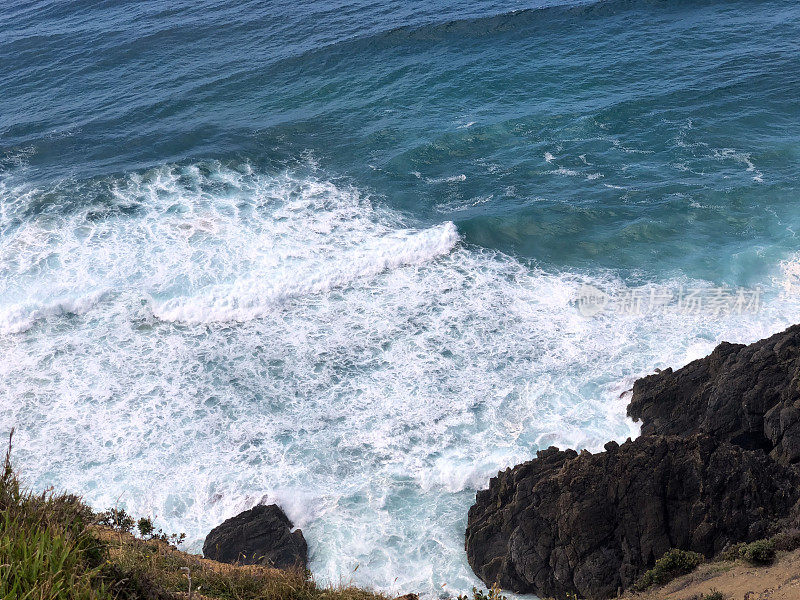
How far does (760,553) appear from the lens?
12539 mm

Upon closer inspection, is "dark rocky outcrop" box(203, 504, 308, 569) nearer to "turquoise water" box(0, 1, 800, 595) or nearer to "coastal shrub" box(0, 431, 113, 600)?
"turquoise water" box(0, 1, 800, 595)

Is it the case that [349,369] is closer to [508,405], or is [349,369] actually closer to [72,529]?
[508,405]

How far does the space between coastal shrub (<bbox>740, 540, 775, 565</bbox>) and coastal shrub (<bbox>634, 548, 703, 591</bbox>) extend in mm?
968

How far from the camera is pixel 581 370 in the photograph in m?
21.8

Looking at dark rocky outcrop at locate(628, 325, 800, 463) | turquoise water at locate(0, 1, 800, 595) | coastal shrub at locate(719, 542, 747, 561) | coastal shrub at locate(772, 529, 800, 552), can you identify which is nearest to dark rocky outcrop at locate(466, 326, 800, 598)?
dark rocky outcrop at locate(628, 325, 800, 463)

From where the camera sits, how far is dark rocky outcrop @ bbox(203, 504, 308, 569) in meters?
16.3

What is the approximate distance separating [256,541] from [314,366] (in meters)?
7.07

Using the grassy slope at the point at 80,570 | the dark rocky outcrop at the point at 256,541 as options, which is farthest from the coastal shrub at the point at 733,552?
the dark rocky outcrop at the point at 256,541

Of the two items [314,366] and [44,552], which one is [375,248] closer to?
[314,366]

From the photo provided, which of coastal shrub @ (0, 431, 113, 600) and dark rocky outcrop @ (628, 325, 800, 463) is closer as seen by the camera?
coastal shrub @ (0, 431, 113, 600)

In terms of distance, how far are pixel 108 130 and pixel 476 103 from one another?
70.8 feet

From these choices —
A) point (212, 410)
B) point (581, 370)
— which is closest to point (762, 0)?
point (581, 370)

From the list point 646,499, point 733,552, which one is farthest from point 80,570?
point 733,552

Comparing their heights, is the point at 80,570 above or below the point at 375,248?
above
